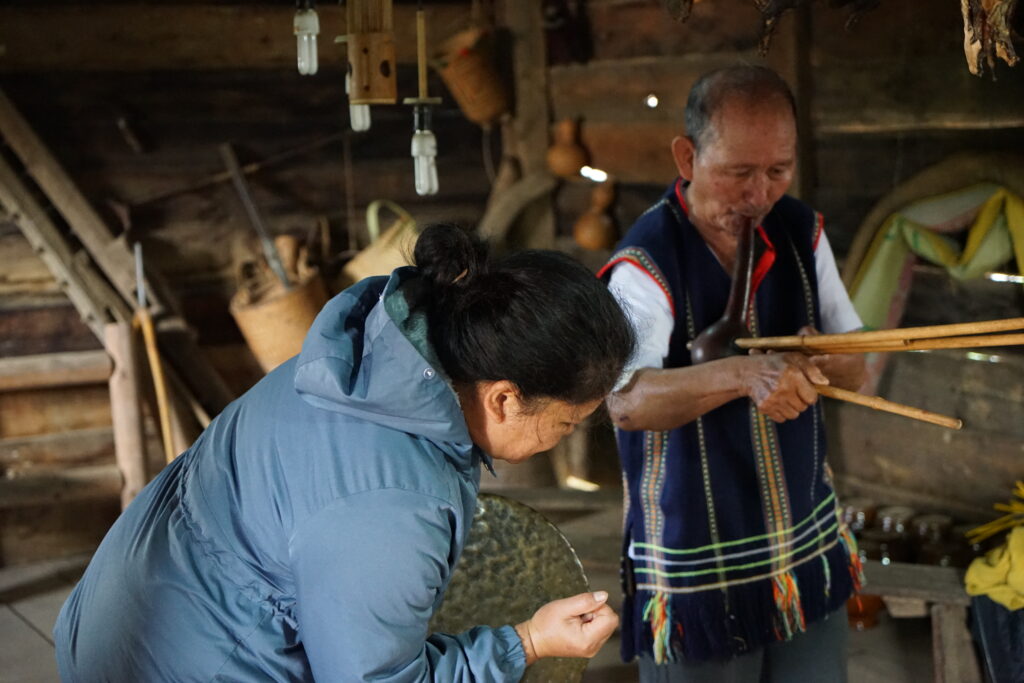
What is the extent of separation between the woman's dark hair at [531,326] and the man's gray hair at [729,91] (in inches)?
29.7

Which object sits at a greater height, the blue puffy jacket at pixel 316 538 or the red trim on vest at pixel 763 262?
A: the red trim on vest at pixel 763 262

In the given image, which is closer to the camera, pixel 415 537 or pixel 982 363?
pixel 415 537

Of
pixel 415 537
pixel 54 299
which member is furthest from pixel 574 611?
pixel 54 299

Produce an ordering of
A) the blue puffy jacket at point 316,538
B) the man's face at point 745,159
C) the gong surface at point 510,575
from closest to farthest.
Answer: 1. the blue puffy jacket at point 316,538
2. the gong surface at point 510,575
3. the man's face at point 745,159

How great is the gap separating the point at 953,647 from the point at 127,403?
3219mm

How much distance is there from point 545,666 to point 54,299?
148 inches

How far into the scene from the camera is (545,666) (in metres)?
2.03

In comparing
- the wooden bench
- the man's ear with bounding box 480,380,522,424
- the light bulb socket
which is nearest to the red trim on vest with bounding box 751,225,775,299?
the man's ear with bounding box 480,380,522,424

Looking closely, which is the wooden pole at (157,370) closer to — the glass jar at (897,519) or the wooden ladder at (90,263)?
the wooden ladder at (90,263)

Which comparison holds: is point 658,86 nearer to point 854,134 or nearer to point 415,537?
point 854,134

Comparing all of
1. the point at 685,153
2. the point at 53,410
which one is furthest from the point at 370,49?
the point at 53,410

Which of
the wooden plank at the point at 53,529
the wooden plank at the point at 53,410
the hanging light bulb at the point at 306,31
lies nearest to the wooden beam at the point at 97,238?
the wooden plank at the point at 53,410

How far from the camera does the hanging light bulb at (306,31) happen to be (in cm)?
345

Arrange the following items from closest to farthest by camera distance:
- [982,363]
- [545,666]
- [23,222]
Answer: [545,666] < [982,363] < [23,222]
